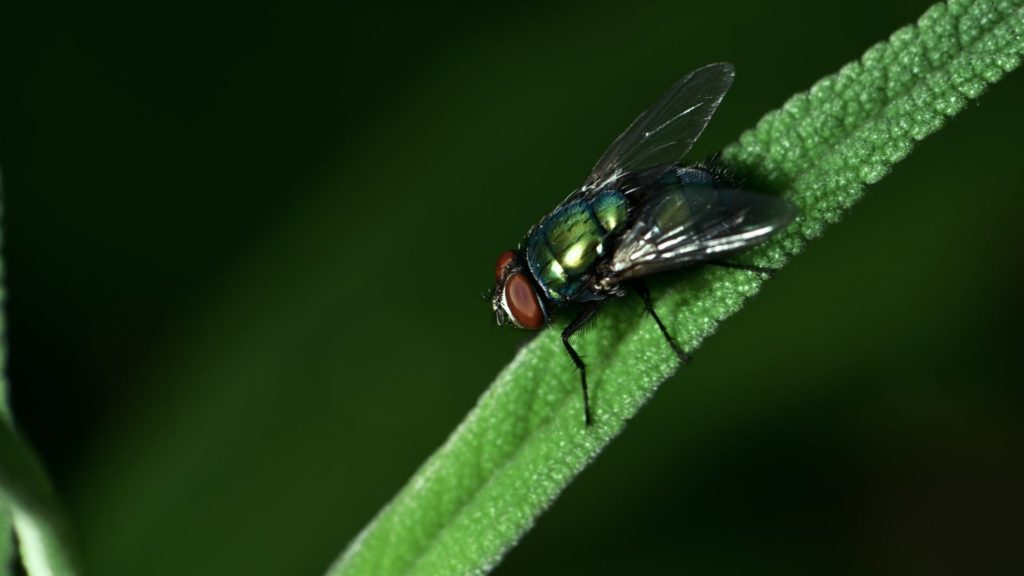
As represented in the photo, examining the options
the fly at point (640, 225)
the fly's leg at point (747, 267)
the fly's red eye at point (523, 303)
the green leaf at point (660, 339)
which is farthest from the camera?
the fly's red eye at point (523, 303)

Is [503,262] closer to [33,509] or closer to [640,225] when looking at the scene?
[640,225]

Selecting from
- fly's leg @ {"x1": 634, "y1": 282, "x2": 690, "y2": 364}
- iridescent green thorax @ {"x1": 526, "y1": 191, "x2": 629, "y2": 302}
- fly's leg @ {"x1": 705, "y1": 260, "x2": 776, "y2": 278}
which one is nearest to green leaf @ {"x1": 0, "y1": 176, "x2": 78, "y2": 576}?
fly's leg @ {"x1": 634, "y1": 282, "x2": 690, "y2": 364}

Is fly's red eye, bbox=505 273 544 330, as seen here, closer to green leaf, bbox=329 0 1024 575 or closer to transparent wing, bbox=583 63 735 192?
transparent wing, bbox=583 63 735 192

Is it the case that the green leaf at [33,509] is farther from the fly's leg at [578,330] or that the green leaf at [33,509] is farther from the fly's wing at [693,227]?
the fly's wing at [693,227]

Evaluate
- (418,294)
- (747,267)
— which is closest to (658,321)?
(747,267)

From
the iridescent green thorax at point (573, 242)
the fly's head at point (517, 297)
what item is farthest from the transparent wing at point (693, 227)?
the fly's head at point (517, 297)
